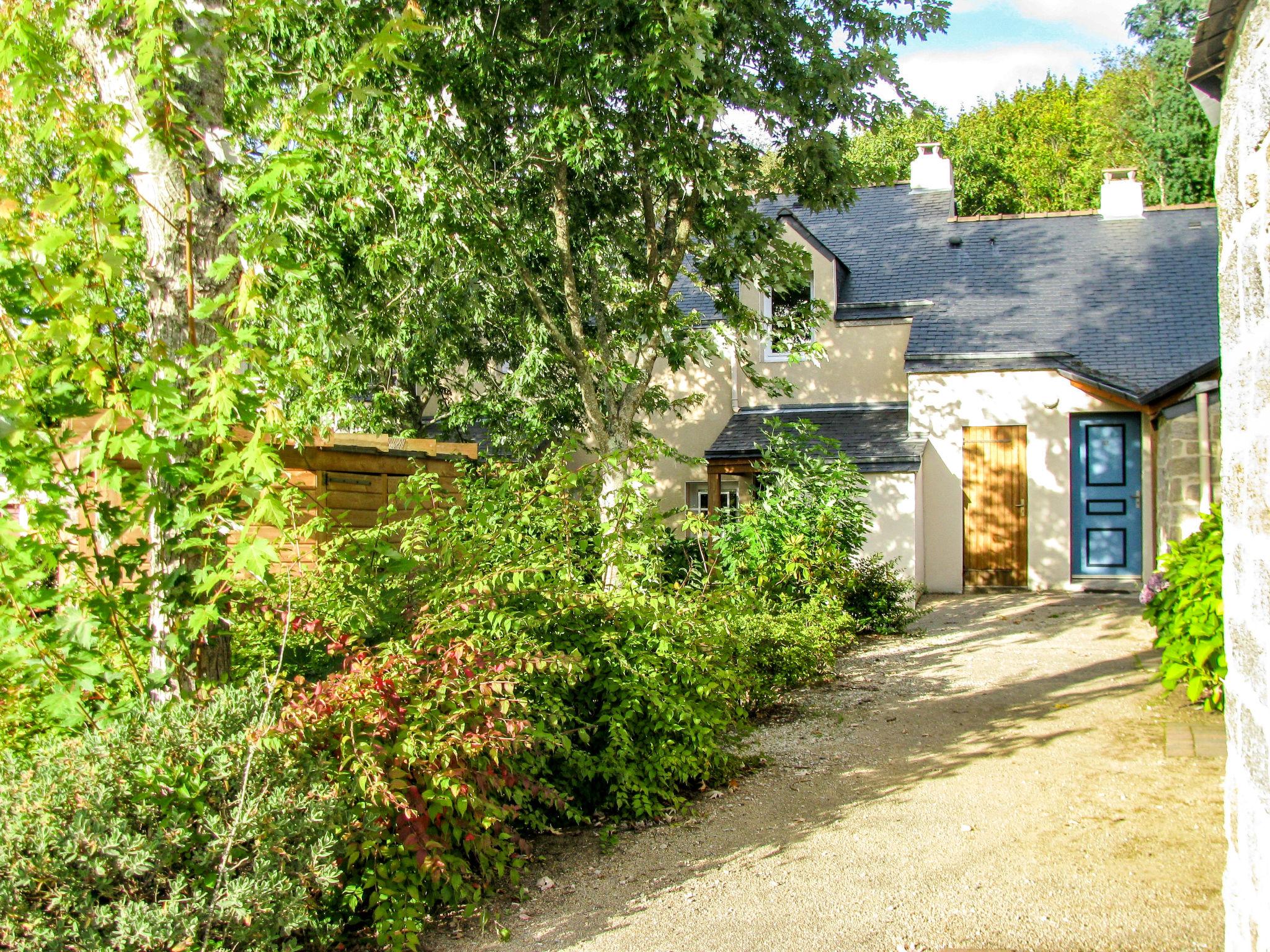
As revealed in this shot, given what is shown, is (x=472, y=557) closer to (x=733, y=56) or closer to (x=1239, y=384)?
(x=1239, y=384)

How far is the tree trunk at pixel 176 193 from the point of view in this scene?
151 inches

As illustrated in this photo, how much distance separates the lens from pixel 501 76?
30.0ft

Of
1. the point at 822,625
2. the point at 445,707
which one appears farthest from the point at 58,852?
the point at 822,625

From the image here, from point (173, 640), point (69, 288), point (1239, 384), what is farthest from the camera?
point (173, 640)

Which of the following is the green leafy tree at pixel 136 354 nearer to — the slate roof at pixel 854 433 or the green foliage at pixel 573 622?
the green foliage at pixel 573 622

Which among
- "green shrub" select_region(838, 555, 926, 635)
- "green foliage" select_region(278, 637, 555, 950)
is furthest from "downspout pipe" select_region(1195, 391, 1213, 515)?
"green foliage" select_region(278, 637, 555, 950)

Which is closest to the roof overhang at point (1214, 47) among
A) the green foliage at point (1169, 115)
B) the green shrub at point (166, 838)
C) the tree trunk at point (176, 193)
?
the tree trunk at point (176, 193)

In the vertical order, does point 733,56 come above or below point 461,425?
above

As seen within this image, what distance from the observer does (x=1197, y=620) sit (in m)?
6.07

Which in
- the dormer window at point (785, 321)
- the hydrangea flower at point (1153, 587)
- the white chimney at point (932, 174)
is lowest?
the hydrangea flower at point (1153, 587)

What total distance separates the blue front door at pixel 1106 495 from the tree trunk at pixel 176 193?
12964mm

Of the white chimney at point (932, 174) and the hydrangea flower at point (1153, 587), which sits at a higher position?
the white chimney at point (932, 174)

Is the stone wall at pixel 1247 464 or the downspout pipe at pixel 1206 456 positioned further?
the downspout pipe at pixel 1206 456

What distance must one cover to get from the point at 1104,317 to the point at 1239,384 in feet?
45.7
